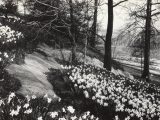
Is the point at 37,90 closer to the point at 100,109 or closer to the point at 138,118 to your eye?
the point at 100,109

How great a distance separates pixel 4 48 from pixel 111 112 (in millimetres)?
4710

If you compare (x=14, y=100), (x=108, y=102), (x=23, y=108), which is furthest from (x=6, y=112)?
(x=108, y=102)

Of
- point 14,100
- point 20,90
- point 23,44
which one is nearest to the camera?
point 14,100

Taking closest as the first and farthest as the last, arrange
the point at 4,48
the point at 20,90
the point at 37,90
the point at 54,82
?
the point at 20,90 → the point at 37,90 → the point at 54,82 → the point at 4,48

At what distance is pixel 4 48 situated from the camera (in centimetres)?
982

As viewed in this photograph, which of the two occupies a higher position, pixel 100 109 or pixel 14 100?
pixel 14 100

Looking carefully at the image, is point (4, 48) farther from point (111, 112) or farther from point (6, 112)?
point (6, 112)

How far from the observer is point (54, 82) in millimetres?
8672

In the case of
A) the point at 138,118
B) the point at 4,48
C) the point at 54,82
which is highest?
the point at 4,48

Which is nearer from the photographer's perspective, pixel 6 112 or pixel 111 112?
pixel 6 112

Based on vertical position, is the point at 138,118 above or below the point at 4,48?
below

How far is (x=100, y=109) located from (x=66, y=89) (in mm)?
1732

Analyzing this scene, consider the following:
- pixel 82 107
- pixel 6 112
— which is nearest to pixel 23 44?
pixel 82 107

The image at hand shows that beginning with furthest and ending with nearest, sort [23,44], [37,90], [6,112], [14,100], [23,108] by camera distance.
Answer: [23,44], [37,90], [14,100], [23,108], [6,112]
